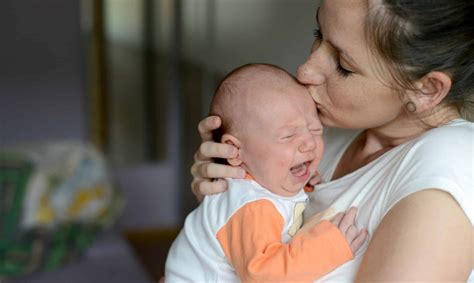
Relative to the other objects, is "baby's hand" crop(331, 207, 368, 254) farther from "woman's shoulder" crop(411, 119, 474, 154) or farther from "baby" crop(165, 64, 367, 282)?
"woman's shoulder" crop(411, 119, 474, 154)

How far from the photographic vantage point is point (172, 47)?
13.9 feet

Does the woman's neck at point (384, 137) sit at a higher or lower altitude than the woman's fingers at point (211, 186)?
higher

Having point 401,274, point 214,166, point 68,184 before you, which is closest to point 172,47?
point 68,184

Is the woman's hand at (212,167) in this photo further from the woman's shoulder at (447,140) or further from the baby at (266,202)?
the woman's shoulder at (447,140)

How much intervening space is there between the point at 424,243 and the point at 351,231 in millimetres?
127

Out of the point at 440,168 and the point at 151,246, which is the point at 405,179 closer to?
the point at 440,168

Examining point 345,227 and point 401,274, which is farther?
point 345,227

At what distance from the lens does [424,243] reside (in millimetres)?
860

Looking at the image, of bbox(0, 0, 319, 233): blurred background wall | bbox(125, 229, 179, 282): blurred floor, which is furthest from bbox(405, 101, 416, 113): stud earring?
bbox(125, 229, 179, 282): blurred floor

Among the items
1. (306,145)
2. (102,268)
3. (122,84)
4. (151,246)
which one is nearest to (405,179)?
(306,145)

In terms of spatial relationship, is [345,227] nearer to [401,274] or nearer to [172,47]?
[401,274]

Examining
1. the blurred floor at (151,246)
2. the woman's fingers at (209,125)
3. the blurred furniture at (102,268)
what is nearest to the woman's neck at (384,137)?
the woman's fingers at (209,125)

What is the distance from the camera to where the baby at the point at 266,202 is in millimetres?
957

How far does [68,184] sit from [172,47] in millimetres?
1237
